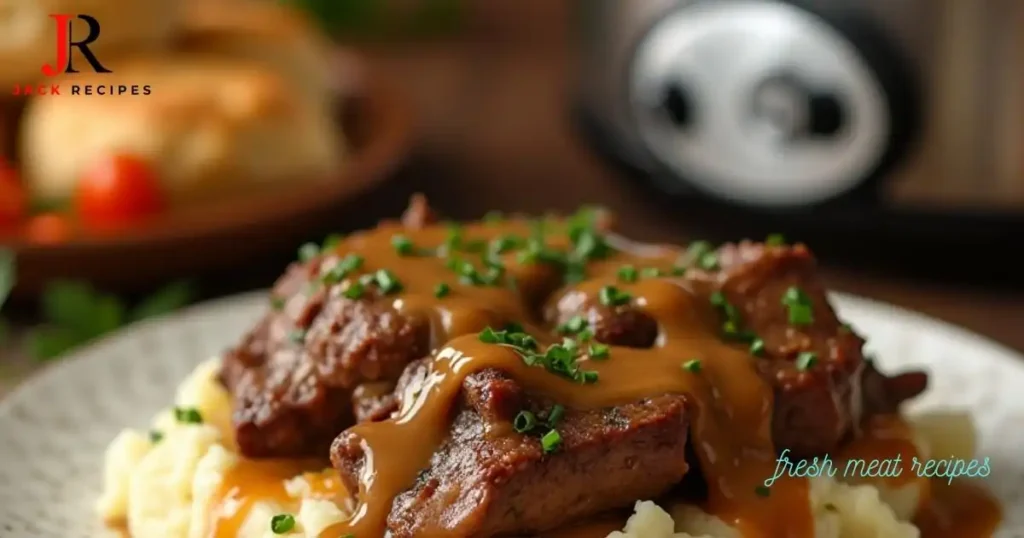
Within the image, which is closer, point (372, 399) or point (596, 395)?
point (596, 395)

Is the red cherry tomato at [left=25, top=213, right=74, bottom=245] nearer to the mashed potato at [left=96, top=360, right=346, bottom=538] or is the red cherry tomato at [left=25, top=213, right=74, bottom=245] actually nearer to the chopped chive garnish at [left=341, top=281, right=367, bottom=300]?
the mashed potato at [left=96, top=360, right=346, bottom=538]

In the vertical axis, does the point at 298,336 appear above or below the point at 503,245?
below

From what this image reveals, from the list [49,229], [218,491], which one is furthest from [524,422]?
[49,229]

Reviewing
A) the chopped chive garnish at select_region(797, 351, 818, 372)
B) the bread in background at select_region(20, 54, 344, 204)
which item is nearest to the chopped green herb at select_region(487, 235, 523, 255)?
the chopped chive garnish at select_region(797, 351, 818, 372)

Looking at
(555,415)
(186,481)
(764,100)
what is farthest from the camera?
(764,100)

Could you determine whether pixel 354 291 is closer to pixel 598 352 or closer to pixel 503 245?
pixel 503 245

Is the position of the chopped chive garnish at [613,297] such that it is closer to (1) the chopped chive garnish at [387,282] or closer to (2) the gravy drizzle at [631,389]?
(2) the gravy drizzle at [631,389]

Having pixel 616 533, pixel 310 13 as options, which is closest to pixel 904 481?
pixel 616 533
